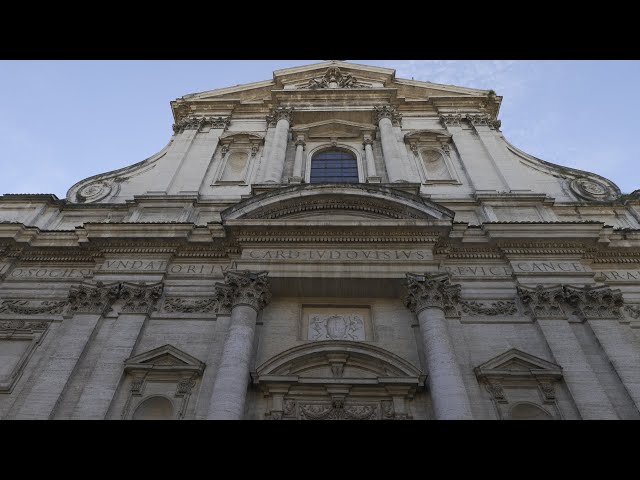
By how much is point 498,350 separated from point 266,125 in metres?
12.4

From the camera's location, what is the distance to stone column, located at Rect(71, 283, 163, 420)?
9609mm

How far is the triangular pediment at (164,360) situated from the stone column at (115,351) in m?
0.27

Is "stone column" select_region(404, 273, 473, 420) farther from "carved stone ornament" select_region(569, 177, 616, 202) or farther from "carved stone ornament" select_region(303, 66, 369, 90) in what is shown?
"carved stone ornament" select_region(303, 66, 369, 90)

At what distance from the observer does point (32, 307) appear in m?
12.0

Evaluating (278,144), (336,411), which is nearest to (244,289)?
(336,411)

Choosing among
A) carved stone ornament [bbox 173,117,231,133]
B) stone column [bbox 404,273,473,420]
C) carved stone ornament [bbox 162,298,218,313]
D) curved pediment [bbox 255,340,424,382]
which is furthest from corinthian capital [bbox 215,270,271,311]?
carved stone ornament [bbox 173,117,231,133]

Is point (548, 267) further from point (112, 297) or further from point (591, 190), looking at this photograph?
point (112, 297)

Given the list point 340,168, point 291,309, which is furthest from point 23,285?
point 340,168

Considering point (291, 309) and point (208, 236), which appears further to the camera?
point (208, 236)

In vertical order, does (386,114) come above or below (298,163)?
above

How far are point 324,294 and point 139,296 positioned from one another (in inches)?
173
